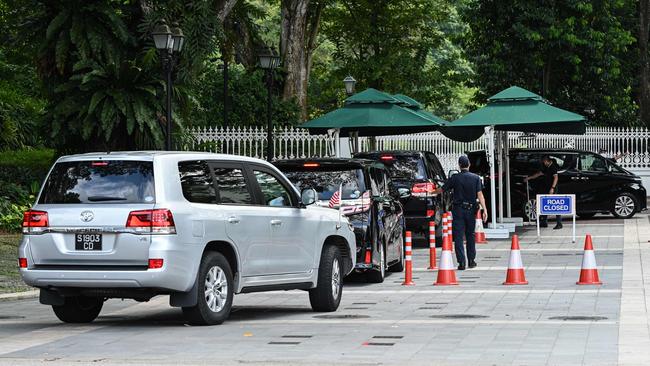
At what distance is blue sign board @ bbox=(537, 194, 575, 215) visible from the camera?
89.6 feet

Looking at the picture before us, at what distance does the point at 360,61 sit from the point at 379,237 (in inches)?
1179

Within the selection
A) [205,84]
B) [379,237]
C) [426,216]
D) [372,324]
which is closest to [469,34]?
[205,84]

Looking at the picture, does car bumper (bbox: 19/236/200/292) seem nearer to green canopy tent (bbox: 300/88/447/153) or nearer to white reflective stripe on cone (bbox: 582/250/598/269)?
white reflective stripe on cone (bbox: 582/250/598/269)

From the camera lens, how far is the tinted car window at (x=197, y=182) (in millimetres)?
13719

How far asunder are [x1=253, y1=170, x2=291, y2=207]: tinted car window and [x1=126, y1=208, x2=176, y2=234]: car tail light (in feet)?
6.09

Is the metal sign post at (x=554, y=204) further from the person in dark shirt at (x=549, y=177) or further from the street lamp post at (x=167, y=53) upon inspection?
the street lamp post at (x=167, y=53)

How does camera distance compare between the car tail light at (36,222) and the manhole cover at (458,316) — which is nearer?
the car tail light at (36,222)

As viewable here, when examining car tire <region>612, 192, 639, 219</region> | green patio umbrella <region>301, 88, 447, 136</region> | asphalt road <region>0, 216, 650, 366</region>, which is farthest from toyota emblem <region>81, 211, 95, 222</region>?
car tire <region>612, 192, 639, 219</region>

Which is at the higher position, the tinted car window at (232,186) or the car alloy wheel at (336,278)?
the tinted car window at (232,186)

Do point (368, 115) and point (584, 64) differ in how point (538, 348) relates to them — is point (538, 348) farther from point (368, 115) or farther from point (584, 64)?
point (584, 64)

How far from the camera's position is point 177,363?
36.6ft

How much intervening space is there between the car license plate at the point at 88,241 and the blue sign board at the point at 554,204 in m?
15.3

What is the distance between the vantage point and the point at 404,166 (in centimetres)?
2548

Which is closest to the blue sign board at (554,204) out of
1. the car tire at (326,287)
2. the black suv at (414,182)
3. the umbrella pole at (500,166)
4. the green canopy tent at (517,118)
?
the green canopy tent at (517,118)
